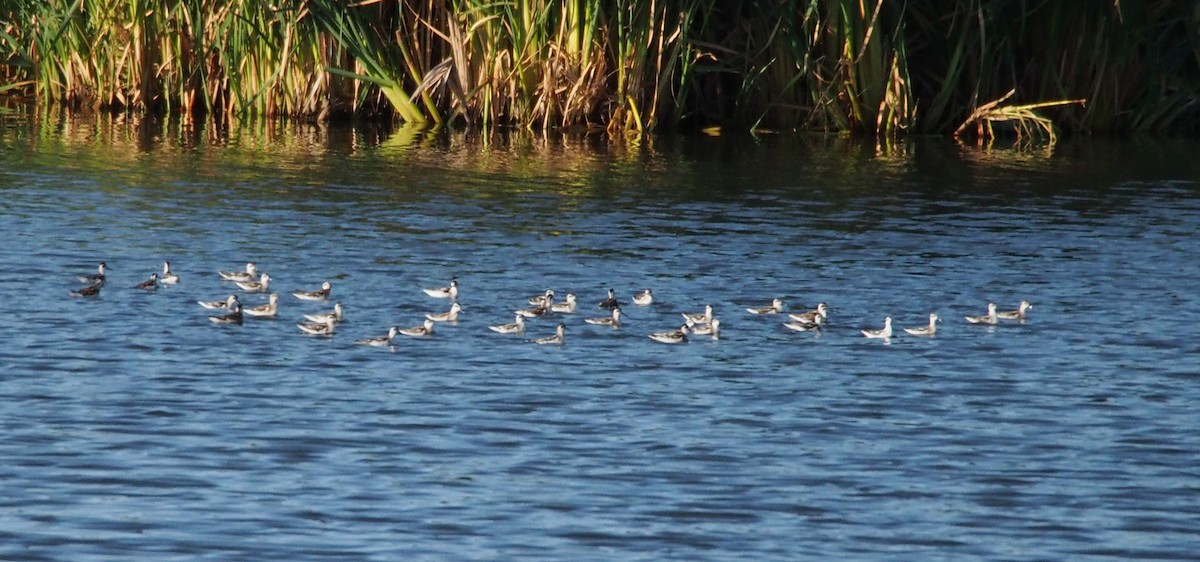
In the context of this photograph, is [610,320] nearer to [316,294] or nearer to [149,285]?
[316,294]

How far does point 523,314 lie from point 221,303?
9.88 ft

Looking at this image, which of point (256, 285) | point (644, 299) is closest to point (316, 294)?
point (256, 285)

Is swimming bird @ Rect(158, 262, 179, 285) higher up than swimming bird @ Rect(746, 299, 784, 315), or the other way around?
swimming bird @ Rect(746, 299, 784, 315)

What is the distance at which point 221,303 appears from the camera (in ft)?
58.7

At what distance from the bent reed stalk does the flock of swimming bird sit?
12.4m

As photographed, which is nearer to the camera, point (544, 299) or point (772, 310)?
point (544, 299)

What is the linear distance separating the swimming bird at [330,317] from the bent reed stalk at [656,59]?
546 inches

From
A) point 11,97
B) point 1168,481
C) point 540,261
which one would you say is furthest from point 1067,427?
point 11,97

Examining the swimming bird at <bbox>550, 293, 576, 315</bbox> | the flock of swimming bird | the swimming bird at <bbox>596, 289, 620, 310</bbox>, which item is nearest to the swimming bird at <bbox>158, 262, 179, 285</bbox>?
the flock of swimming bird

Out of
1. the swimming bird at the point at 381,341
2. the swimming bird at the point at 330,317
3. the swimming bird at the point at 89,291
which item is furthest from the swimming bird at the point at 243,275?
the swimming bird at the point at 381,341

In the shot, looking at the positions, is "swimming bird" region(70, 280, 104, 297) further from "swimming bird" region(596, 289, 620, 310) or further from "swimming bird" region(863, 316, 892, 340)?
"swimming bird" region(863, 316, 892, 340)

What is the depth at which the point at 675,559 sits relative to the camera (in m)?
10.4

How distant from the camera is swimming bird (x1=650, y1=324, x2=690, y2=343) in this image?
54.7 ft

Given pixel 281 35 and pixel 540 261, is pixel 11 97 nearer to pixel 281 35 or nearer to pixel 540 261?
pixel 281 35
